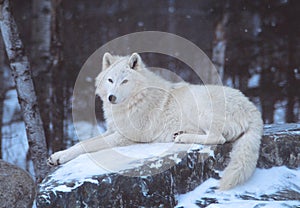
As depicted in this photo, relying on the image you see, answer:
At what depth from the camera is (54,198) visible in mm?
4270

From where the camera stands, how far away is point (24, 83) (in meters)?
7.13

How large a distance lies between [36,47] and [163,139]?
620 centimetres

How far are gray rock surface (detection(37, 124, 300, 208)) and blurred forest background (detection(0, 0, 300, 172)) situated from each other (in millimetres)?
4504

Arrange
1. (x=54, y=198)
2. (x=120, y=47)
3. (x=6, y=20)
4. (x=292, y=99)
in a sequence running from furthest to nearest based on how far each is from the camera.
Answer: (x=120, y=47), (x=292, y=99), (x=6, y=20), (x=54, y=198)

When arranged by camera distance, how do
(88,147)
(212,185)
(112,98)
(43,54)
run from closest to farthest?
(212,185) < (112,98) < (88,147) < (43,54)

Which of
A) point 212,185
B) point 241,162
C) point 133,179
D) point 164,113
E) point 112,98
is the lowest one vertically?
point 212,185

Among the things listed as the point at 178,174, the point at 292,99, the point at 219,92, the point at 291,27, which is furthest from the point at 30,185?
the point at 291,27

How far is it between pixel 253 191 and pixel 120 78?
1.85m

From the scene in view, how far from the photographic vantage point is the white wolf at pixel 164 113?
4.88 meters

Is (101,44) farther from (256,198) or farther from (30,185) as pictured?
(256,198)

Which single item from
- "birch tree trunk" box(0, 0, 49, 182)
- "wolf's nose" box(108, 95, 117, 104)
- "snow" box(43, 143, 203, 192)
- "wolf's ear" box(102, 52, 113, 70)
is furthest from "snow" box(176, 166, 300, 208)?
"birch tree trunk" box(0, 0, 49, 182)

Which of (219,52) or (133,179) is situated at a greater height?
(219,52)

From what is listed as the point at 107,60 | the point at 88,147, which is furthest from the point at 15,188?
the point at 107,60

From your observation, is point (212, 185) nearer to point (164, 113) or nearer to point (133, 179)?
point (133, 179)
